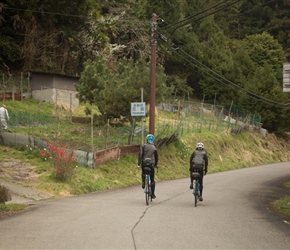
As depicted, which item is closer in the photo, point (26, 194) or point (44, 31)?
point (26, 194)

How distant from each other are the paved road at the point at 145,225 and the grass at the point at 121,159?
5.03 feet

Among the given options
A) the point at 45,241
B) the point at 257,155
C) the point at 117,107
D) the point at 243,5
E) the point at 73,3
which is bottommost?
the point at 257,155

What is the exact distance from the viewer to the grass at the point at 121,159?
17.7m

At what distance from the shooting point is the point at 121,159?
22.9 metres

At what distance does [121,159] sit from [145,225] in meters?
12.9

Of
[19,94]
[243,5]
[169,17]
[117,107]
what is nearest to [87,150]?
[117,107]

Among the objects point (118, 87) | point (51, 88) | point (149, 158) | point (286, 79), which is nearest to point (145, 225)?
point (149, 158)

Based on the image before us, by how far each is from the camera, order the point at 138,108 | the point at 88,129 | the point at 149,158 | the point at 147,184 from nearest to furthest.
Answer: the point at 147,184, the point at 149,158, the point at 138,108, the point at 88,129

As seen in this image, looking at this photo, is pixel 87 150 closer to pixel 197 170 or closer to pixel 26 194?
pixel 26 194

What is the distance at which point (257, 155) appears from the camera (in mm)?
43438

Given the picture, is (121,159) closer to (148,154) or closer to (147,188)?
(148,154)

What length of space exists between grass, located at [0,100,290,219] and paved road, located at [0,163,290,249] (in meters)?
1.53

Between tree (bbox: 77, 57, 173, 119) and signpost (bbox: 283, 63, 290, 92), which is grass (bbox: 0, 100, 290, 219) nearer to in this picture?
tree (bbox: 77, 57, 173, 119)

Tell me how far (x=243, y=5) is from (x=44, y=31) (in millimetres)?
50684
